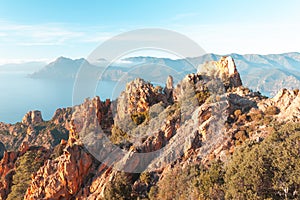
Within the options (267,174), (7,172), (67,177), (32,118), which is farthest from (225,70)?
(32,118)

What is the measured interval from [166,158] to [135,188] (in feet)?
11.8

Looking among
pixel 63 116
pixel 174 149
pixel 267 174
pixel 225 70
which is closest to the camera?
pixel 267 174

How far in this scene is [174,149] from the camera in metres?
22.0

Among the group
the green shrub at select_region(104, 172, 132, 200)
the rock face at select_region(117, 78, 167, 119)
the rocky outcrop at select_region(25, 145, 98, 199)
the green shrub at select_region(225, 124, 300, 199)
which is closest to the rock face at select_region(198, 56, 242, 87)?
the rock face at select_region(117, 78, 167, 119)

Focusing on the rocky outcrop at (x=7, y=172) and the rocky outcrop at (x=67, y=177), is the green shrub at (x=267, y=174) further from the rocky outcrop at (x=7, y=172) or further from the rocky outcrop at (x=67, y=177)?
the rocky outcrop at (x=7, y=172)

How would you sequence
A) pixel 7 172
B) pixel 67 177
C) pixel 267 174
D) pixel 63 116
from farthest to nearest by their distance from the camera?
1. pixel 63 116
2. pixel 7 172
3. pixel 67 177
4. pixel 267 174

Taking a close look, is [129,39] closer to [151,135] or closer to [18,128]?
[151,135]

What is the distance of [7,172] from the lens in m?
31.8

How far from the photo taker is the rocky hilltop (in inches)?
572

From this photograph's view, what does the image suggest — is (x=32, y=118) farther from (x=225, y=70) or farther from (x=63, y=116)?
(x=225, y=70)

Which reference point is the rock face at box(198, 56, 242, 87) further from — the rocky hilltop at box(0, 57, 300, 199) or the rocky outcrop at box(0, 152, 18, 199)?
the rocky outcrop at box(0, 152, 18, 199)

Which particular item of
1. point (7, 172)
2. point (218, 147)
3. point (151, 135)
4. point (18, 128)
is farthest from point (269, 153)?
point (18, 128)

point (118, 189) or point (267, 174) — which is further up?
point (267, 174)

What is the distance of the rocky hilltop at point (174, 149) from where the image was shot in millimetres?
14533
